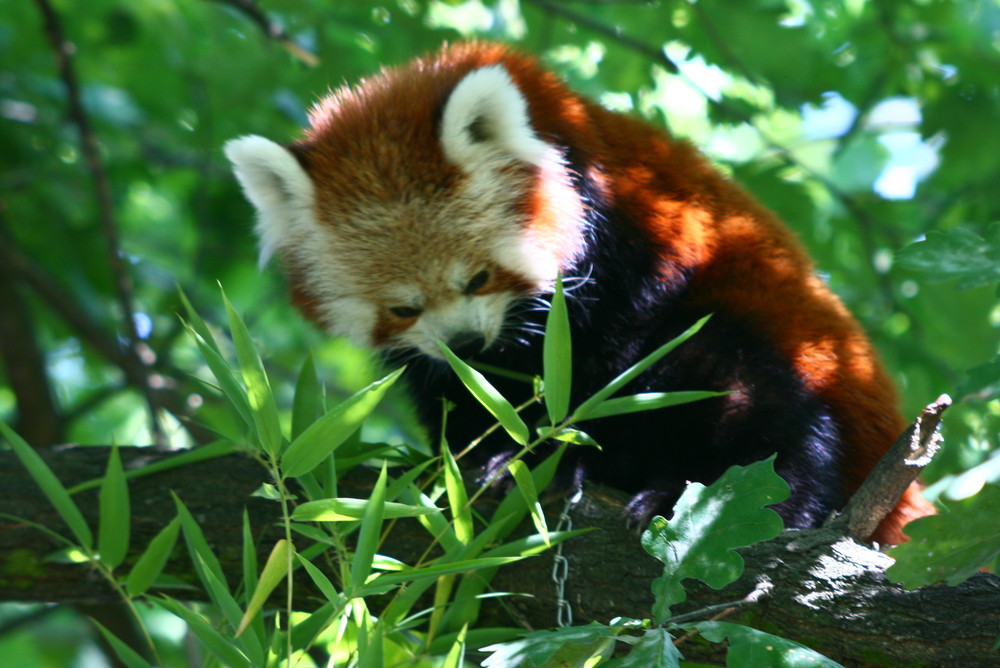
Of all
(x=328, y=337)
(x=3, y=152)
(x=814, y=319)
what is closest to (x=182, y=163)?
(x=3, y=152)

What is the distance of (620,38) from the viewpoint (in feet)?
12.7

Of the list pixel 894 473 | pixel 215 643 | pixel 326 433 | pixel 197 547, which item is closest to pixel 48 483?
pixel 197 547

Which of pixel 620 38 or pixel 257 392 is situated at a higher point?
pixel 620 38

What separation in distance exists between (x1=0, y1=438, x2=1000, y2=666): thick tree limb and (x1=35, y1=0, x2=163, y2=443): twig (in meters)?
0.80

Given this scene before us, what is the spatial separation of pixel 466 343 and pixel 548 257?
13.7 inches

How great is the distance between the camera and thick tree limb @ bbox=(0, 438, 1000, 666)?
1.72 m

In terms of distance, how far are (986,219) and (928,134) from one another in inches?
18.2

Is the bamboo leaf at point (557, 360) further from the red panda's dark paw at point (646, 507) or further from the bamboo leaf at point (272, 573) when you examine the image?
the bamboo leaf at point (272, 573)

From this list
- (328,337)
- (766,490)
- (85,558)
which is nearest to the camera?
(766,490)

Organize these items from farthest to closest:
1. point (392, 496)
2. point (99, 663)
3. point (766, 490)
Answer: point (99, 663) < point (392, 496) < point (766, 490)

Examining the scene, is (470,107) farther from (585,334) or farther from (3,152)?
(3,152)

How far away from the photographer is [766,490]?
1.57 m

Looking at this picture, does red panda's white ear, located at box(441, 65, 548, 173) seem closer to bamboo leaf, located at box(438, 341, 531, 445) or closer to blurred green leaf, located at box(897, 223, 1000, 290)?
bamboo leaf, located at box(438, 341, 531, 445)

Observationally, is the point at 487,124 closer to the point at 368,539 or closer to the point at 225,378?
the point at 225,378
